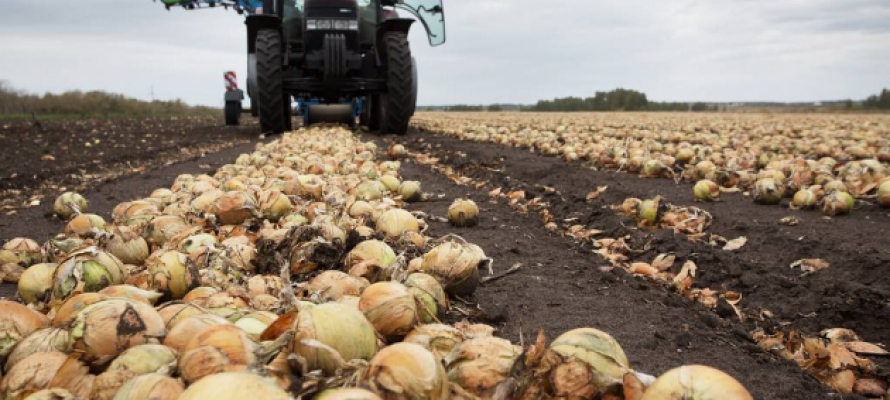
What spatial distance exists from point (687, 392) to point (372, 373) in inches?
27.8

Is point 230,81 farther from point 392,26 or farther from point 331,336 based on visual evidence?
point 331,336

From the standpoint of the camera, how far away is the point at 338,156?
707cm

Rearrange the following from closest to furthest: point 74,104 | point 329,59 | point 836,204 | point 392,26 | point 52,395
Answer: point 52,395, point 836,204, point 329,59, point 392,26, point 74,104

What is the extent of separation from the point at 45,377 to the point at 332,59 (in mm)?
10408

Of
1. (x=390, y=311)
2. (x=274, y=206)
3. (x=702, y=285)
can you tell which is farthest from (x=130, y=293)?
(x=702, y=285)

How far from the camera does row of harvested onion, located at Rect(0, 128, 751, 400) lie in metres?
1.40

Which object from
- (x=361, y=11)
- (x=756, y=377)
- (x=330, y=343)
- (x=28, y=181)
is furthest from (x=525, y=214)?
(x=361, y=11)

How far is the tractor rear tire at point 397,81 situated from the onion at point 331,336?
36.4 feet

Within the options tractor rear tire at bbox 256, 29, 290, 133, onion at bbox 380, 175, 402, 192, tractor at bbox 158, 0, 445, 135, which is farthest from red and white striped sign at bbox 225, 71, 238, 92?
onion at bbox 380, 175, 402, 192

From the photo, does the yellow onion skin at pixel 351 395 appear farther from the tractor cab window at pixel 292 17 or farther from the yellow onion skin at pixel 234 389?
the tractor cab window at pixel 292 17

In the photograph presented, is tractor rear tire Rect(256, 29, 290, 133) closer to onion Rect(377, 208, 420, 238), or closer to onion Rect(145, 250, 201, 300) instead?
onion Rect(377, 208, 420, 238)

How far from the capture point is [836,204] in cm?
497

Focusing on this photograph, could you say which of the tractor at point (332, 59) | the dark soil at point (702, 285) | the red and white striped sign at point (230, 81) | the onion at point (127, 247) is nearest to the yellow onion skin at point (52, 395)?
the dark soil at point (702, 285)

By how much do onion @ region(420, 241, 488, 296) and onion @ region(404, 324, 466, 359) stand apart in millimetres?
764
